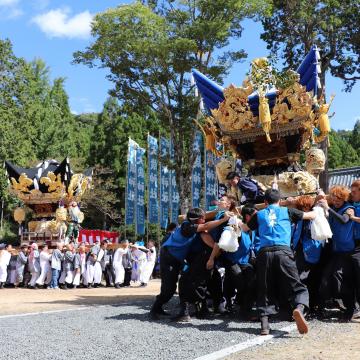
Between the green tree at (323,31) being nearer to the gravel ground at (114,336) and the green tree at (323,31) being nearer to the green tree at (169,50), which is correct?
the green tree at (169,50)

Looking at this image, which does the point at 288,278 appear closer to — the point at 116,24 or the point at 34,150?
the point at 116,24

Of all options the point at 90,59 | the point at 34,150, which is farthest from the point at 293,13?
the point at 34,150

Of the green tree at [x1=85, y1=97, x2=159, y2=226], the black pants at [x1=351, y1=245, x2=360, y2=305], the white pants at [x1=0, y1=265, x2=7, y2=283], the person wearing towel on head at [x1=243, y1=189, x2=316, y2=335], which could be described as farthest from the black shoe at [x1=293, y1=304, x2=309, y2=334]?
the green tree at [x1=85, y1=97, x2=159, y2=226]

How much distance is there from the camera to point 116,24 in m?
20.0

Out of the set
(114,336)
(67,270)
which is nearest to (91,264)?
(67,270)

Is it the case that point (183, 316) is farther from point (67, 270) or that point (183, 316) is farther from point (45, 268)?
point (45, 268)

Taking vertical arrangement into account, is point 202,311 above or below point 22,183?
below

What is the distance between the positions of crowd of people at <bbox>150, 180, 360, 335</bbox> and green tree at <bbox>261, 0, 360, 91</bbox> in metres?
12.0

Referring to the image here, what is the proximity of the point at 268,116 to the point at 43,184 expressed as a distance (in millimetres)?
14668

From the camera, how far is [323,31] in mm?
18297

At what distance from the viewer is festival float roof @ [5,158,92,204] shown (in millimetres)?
→ 21562

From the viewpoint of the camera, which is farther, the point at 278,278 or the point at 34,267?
the point at 34,267

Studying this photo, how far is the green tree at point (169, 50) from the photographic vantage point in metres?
19.7

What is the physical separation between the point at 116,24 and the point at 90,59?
2025mm
